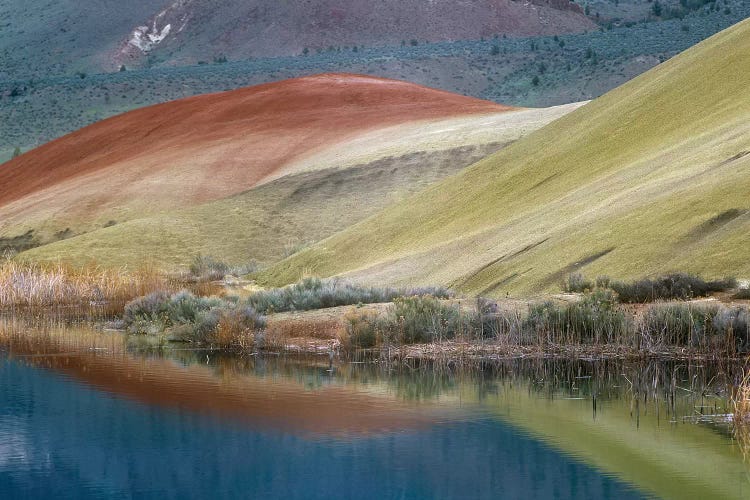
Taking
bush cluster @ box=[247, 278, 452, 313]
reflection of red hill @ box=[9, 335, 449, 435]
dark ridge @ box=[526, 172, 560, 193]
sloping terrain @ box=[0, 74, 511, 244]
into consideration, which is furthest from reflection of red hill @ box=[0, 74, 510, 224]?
reflection of red hill @ box=[9, 335, 449, 435]

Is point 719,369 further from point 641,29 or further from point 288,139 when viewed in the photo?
point 641,29

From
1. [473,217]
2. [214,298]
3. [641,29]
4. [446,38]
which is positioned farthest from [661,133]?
[446,38]

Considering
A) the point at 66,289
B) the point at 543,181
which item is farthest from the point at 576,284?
the point at 66,289

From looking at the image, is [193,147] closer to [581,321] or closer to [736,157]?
[736,157]

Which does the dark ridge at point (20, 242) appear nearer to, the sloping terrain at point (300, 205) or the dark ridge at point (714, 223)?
the sloping terrain at point (300, 205)

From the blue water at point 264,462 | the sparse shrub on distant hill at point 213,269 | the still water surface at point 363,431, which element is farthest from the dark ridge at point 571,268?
the sparse shrub on distant hill at point 213,269

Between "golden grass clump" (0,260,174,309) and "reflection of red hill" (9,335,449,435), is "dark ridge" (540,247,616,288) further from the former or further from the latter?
"golden grass clump" (0,260,174,309)

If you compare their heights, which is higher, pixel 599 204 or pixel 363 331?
pixel 599 204
